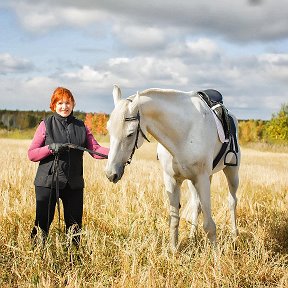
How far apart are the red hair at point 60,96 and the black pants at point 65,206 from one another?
33.1 inches

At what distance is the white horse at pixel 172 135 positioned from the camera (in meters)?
3.63

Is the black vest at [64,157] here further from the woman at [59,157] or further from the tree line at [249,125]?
the tree line at [249,125]

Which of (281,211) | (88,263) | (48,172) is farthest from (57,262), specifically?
(281,211)

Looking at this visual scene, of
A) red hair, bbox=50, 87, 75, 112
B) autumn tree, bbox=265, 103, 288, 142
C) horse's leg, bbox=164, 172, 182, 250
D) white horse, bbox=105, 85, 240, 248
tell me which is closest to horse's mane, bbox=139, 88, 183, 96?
white horse, bbox=105, 85, 240, 248

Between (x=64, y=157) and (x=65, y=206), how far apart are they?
0.56 metres

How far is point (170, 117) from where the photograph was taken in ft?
13.6

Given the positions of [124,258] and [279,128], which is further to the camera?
[279,128]

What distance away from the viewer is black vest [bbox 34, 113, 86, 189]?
14.4 feet

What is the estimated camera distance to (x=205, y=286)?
373 centimetres

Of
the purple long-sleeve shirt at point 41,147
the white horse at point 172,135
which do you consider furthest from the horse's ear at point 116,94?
the purple long-sleeve shirt at point 41,147

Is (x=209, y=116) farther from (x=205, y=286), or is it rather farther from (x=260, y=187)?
(x=260, y=187)

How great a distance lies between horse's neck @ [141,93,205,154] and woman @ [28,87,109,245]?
635 millimetres

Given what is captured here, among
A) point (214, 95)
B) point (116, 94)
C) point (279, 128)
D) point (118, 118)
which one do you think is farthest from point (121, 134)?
point (279, 128)

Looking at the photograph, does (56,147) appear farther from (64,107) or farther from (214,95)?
(214,95)
